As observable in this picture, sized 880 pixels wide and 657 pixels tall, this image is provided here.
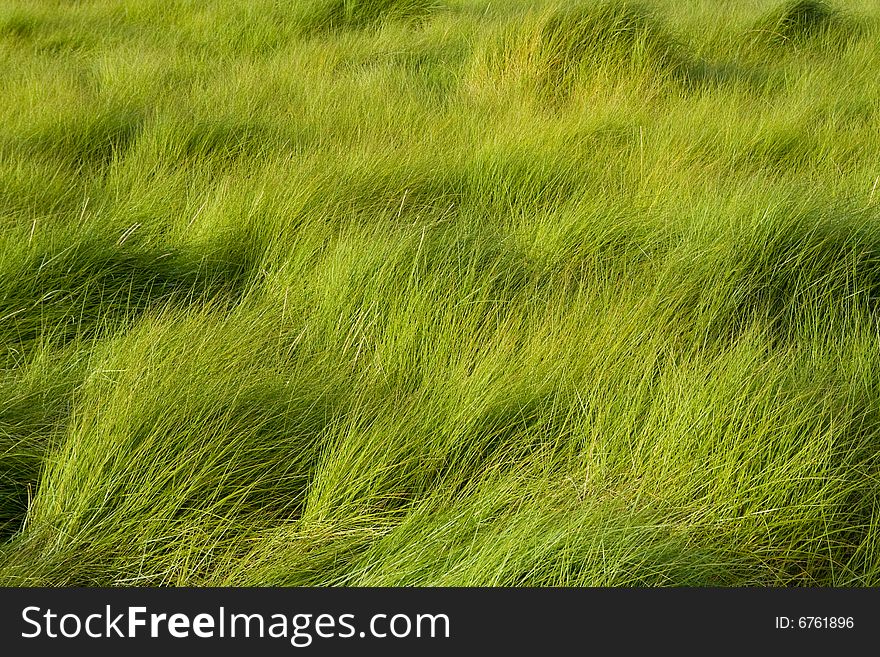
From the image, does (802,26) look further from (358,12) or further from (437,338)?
(437,338)

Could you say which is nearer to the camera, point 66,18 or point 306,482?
point 306,482

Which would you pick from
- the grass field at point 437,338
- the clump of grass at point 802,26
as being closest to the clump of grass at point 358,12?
the grass field at point 437,338

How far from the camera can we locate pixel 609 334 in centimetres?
194

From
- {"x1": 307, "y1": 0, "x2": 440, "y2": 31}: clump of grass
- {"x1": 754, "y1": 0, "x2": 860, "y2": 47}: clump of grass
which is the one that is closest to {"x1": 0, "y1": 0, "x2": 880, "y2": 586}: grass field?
{"x1": 754, "y1": 0, "x2": 860, "y2": 47}: clump of grass

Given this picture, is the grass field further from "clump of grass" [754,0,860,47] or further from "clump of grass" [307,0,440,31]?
"clump of grass" [307,0,440,31]

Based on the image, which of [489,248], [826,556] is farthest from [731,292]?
[826,556]

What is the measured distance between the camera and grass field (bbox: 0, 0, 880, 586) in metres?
1.50

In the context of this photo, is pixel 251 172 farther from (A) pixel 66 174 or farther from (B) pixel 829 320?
(B) pixel 829 320

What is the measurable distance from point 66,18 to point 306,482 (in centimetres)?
485

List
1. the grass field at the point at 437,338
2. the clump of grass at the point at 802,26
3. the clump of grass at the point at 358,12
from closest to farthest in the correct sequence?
the grass field at the point at 437,338 < the clump of grass at the point at 802,26 < the clump of grass at the point at 358,12

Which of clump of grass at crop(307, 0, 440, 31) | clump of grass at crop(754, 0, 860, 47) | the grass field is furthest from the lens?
clump of grass at crop(307, 0, 440, 31)

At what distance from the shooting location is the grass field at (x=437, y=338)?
1.50 meters

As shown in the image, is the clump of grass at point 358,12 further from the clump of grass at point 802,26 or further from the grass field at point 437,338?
the clump of grass at point 802,26

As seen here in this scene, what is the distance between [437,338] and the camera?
197 centimetres
